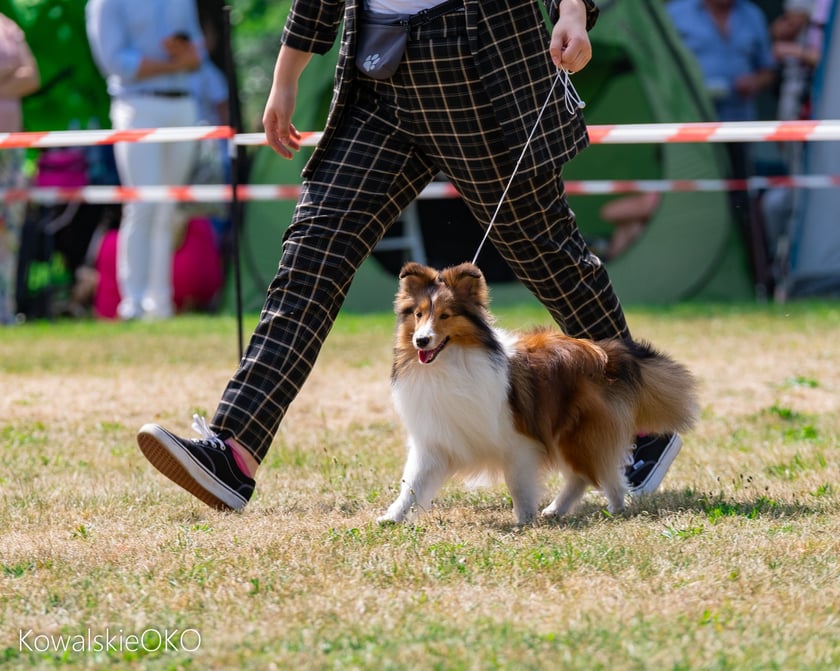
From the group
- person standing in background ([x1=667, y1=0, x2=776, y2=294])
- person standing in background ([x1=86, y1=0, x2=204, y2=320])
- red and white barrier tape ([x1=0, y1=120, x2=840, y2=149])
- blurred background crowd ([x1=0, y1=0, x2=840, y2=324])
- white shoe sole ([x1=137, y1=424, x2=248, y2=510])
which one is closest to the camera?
white shoe sole ([x1=137, y1=424, x2=248, y2=510])

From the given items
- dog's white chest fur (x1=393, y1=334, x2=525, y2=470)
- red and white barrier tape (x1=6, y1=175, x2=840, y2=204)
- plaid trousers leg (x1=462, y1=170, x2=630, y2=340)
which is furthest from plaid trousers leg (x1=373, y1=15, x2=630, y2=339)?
red and white barrier tape (x1=6, y1=175, x2=840, y2=204)

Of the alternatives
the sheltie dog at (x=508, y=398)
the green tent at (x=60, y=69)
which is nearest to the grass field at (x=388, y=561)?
the sheltie dog at (x=508, y=398)

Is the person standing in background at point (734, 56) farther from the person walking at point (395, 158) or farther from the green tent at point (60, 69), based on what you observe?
the person walking at point (395, 158)

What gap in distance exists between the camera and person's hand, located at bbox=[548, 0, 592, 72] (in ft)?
12.4

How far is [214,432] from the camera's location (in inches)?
158

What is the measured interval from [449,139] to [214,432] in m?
1.15

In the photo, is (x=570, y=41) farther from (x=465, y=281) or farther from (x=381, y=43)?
(x=465, y=281)

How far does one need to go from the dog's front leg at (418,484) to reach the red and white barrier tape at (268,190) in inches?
258

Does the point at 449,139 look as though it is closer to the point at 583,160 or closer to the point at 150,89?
the point at 150,89

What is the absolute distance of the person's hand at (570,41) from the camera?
3.77 metres

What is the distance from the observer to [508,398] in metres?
3.99

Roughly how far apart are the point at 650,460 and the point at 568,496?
1.24 ft

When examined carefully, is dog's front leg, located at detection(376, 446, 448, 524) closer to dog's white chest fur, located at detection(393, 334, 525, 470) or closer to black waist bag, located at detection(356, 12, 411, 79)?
dog's white chest fur, located at detection(393, 334, 525, 470)

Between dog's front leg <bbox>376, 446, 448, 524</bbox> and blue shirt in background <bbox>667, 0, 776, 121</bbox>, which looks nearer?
dog's front leg <bbox>376, 446, 448, 524</bbox>
